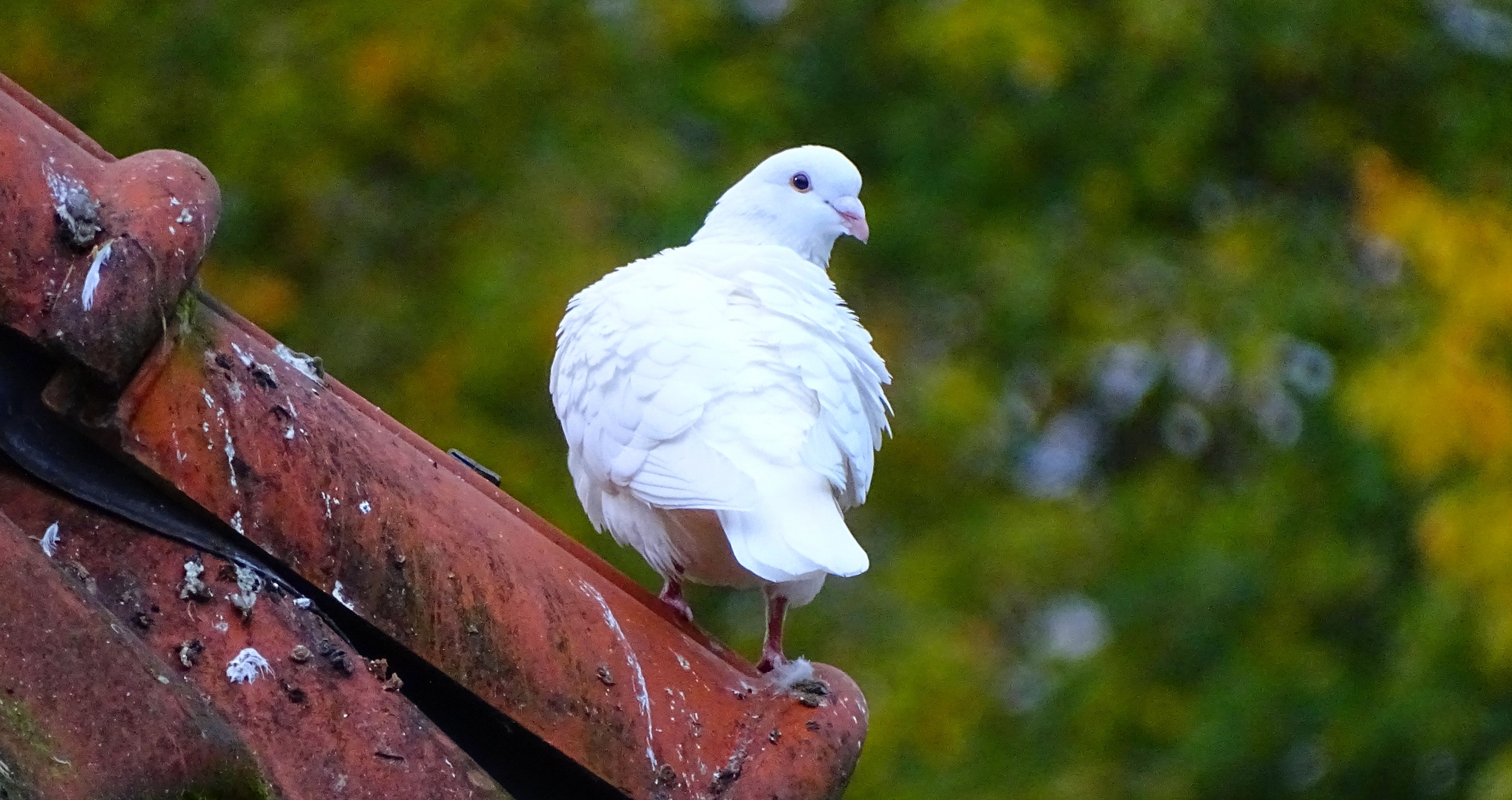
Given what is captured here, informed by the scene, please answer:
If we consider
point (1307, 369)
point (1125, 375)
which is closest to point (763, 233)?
point (1307, 369)

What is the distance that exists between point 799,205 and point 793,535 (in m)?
1.93

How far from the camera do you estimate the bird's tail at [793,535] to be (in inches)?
115

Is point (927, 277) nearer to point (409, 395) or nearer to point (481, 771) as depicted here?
point (409, 395)

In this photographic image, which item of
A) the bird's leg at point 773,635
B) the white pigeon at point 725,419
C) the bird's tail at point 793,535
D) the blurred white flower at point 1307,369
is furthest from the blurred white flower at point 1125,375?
the bird's tail at point 793,535

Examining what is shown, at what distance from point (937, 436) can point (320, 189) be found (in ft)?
10.4

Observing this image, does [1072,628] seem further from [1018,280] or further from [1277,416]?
[1018,280]

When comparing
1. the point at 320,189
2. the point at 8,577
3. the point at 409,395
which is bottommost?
the point at 8,577

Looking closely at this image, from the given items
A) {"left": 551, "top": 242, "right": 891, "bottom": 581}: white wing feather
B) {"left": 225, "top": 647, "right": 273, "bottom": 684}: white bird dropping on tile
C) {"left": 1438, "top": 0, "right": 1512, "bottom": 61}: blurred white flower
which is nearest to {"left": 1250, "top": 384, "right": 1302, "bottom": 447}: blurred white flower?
{"left": 1438, "top": 0, "right": 1512, "bottom": 61}: blurred white flower

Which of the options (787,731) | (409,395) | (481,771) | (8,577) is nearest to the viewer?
(8,577)

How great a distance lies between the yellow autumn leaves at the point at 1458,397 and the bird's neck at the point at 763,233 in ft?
10.4

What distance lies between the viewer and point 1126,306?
30.0ft

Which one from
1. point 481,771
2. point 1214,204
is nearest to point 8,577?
point 481,771

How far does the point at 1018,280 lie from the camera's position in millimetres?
8938

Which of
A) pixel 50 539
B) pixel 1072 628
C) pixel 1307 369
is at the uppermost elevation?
pixel 1307 369
